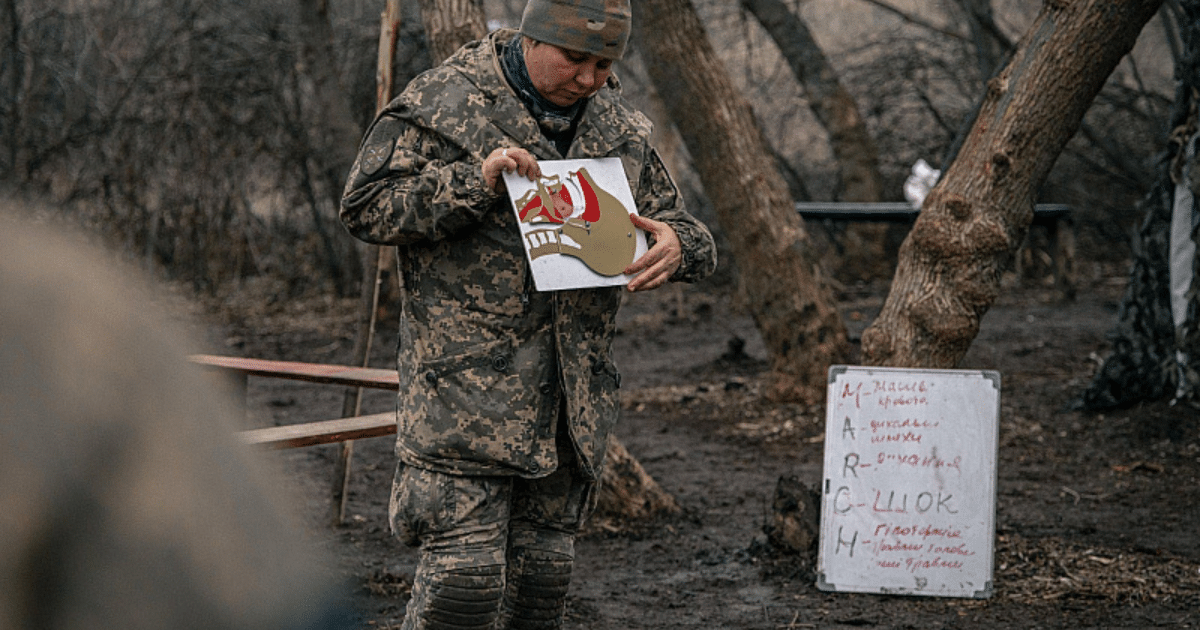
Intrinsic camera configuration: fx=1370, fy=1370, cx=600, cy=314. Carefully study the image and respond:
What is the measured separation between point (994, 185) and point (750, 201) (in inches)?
114

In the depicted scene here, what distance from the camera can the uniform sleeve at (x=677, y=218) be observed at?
3203 mm

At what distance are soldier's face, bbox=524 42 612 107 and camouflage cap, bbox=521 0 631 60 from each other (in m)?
0.03

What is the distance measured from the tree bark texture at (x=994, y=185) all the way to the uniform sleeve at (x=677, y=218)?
1.95m

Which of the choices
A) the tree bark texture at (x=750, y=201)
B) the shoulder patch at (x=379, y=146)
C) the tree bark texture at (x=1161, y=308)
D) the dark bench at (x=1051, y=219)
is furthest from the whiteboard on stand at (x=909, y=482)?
the dark bench at (x=1051, y=219)

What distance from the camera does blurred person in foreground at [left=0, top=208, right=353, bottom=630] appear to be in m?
0.80

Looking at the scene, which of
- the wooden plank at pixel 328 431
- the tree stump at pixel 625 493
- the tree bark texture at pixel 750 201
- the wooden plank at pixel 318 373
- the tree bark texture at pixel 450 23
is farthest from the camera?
the tree bark texture at pixel 750 201

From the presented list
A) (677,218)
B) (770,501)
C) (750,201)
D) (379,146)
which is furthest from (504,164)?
(750,201)

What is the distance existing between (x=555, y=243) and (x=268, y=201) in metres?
11.0

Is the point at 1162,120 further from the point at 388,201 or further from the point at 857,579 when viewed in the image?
the point at 388,201

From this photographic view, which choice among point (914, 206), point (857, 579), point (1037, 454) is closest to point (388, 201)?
point (857, 579)

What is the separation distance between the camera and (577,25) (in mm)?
2926

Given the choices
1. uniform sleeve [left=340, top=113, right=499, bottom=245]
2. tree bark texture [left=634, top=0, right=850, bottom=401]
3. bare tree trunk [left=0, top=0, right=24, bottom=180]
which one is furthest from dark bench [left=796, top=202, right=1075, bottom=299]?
uniform sleeve [left=340, top=113, right=499, bottom=245]

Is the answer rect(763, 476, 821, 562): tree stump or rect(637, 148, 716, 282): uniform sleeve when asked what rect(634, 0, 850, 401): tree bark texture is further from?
rect(637, 148, 716, 282): uniform sleeve

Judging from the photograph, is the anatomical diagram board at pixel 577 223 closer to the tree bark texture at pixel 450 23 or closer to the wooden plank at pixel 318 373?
the wooden plank at pixel 318 373
